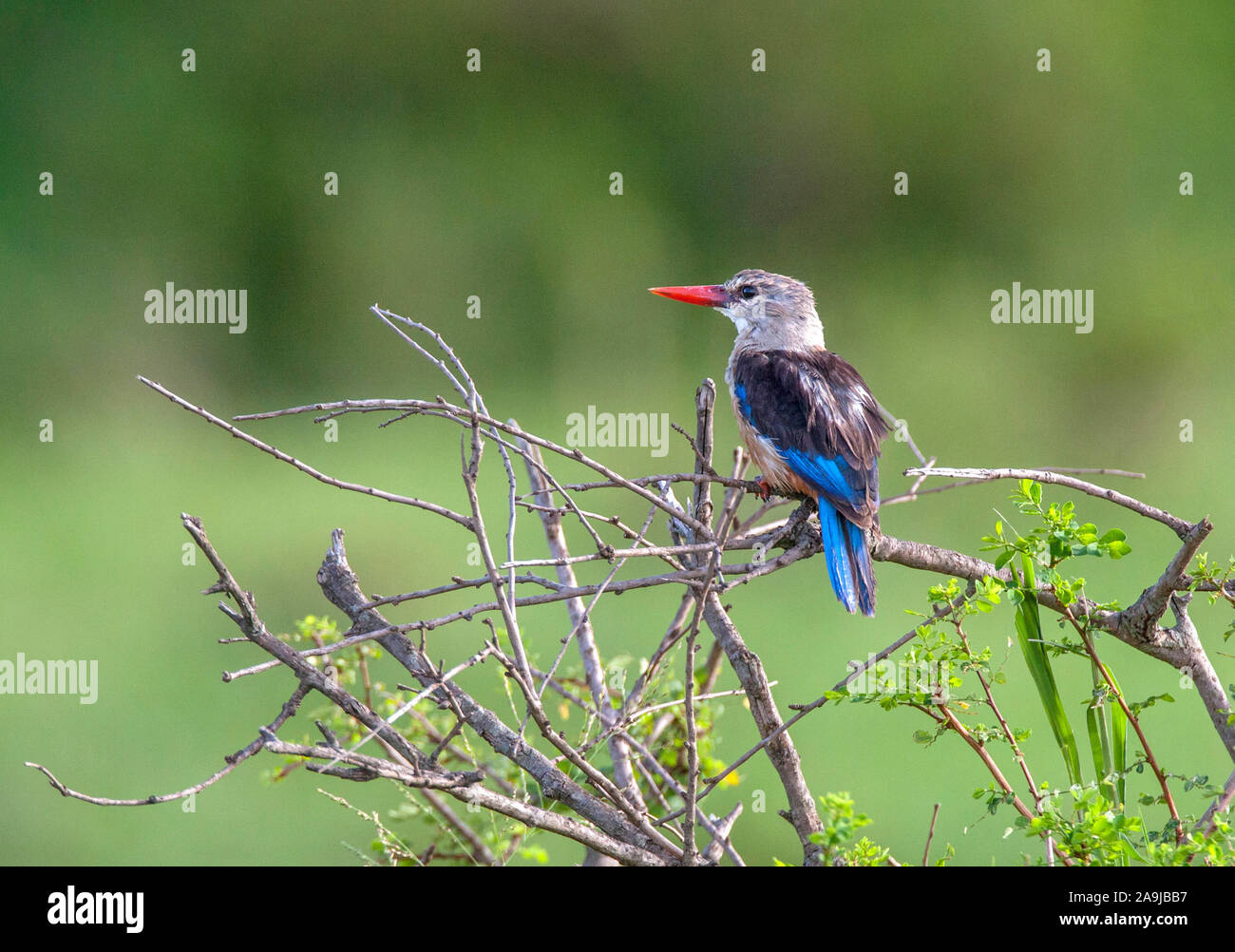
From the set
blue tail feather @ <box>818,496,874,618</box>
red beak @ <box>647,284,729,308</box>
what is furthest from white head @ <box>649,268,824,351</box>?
blue tail feather @ <box>818,496,874,618</box>

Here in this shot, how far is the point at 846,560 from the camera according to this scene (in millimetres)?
1784

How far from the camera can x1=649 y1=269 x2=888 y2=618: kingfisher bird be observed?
179cm

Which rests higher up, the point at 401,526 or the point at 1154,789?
the point at 401,526

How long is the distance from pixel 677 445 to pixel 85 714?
235 centimetres

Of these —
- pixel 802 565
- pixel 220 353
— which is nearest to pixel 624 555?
pixel 802 565

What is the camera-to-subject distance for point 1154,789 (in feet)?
10.3

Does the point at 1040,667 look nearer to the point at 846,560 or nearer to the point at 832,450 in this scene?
the point at 846,560

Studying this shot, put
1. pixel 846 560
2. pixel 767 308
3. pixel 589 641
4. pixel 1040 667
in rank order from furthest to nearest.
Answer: pixel 767 308, pixel 846 560, pixel 589 641, pixel 1040 667

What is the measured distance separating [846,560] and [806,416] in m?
0.32

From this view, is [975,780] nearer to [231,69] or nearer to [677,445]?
[677,445]

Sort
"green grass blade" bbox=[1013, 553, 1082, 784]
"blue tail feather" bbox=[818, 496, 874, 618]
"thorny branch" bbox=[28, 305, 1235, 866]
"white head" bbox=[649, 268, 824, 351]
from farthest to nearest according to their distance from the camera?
"white head" bbox=[649, 268, 824, 351] < "blue tail feather" bbox=[818, 496, 874, 618] < "green grass blade" bbox=[1013, 553, 1082, 784] < "thorny branch" bbox=[28, 305, 1235, 866]

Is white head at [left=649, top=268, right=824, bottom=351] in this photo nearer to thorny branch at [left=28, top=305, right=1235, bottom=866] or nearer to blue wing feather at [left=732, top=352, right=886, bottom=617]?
blue wing feather at [left=732, top=352, right=886, bottom=617]

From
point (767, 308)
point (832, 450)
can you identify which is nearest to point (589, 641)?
point (832, 450)

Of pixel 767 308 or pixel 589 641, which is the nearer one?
pixel 589 641
